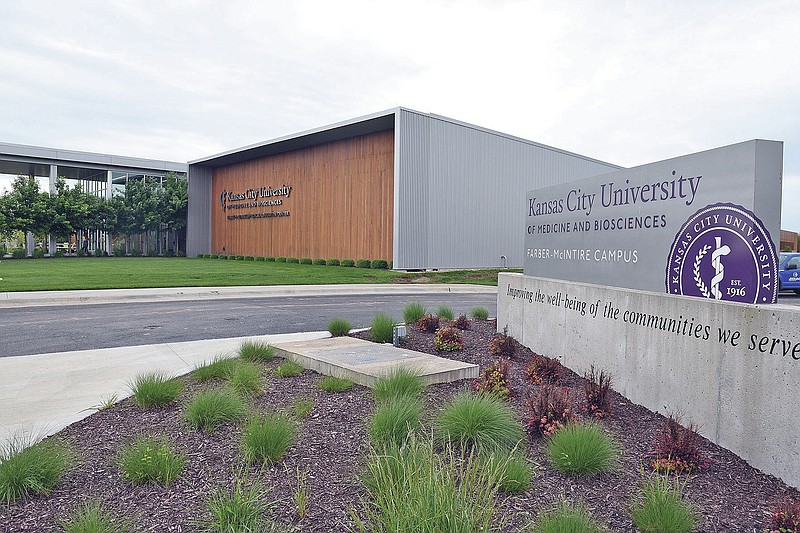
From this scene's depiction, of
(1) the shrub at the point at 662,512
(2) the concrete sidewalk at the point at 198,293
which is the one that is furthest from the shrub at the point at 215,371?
(2) the concrete sidewalk at the point at 198,293

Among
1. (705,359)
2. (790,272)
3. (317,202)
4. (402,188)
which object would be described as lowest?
(705,359)

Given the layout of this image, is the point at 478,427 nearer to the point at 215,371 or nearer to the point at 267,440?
the point at 267,440

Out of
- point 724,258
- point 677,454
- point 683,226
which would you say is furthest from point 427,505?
point 683,226

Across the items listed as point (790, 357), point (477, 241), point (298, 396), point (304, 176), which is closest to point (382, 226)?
point (477, 241)

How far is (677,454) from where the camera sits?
4.34m

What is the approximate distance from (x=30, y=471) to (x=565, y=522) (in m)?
3.32

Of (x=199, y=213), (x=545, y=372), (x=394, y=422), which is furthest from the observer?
(x=199, y=213)

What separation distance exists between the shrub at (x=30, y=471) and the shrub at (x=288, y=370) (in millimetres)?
2821

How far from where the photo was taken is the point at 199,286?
2075cm

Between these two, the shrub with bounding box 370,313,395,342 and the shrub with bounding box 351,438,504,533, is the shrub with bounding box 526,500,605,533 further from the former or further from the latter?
the shrub with bounding box 370,313,395,342

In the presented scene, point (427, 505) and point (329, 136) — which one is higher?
point (329, 136)

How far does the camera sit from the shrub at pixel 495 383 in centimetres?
582

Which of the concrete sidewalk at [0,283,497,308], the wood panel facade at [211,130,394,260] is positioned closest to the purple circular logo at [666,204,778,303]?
the concrete sidewalk at [0,283,497,308]

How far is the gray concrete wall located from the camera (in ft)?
14.1
